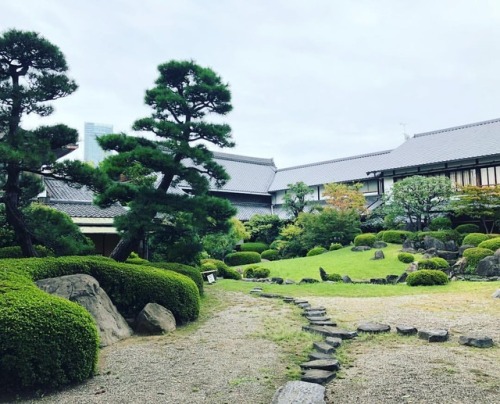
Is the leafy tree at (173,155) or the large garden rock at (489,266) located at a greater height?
the leafy tree at (173,155)

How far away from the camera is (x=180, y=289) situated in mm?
8398

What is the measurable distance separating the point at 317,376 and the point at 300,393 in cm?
61

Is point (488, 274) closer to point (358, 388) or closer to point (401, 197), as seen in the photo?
point (401, 197)

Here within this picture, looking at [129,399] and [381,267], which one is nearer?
[129,399]

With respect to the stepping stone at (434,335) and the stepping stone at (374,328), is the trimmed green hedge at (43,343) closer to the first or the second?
the stepping stone at (374,328)

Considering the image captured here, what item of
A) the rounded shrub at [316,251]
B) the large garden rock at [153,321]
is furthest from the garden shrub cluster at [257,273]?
the large garden rock at [153,321]

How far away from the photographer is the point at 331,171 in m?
37.3

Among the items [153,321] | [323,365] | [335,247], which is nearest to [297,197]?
[335,247]

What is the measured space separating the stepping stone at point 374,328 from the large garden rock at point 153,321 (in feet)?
11.1

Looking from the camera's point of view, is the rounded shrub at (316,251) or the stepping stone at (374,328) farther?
the rounded shrub at (316,251)

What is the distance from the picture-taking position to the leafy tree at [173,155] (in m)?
10.5

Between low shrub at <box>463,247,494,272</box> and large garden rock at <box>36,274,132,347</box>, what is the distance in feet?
48.5

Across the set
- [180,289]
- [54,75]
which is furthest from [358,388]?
[54,75]

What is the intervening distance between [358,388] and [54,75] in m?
8.34
